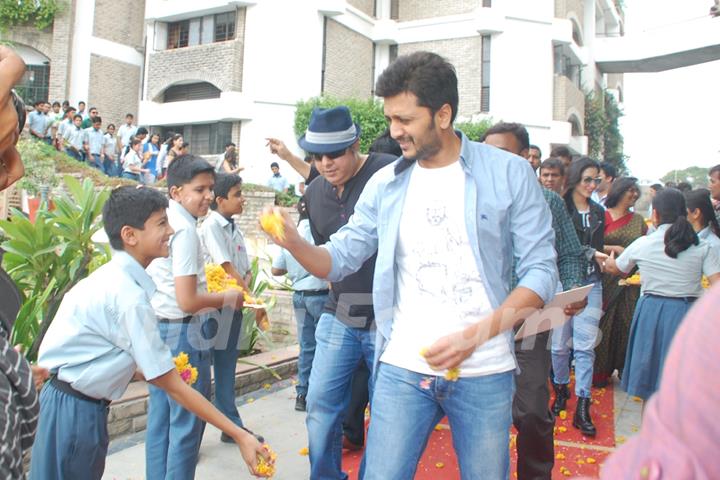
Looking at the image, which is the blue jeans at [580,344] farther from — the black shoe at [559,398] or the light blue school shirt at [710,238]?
the light blue school shirt at [710,238]

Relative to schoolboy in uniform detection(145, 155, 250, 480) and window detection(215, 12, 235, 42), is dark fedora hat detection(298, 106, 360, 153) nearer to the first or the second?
schoolboy in uniform detection(145, 155, 250, 480)

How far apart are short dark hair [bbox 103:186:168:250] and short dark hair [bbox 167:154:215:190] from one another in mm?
1025

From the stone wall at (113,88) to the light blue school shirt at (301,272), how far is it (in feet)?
72.0

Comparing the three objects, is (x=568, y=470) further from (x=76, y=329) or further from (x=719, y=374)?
(x=719, y=374)

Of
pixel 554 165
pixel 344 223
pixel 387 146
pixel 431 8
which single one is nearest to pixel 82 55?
pixel 431 8

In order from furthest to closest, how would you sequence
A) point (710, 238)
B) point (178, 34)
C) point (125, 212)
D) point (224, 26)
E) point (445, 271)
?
point (178, 34) < point (224, 26) < point (710, 238) < point (125, 212) < point (445, 271)

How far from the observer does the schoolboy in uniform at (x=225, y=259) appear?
4.50 metres

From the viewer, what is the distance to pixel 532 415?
3602mm

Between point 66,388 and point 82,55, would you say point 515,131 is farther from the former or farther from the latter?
point 82,55

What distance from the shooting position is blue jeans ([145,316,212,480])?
3449mm

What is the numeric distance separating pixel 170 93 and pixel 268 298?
19551 millimetres

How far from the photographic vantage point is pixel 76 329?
8.36 feet

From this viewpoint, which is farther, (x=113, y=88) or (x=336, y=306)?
(x=113, y=88)

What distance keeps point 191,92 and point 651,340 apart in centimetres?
2299
